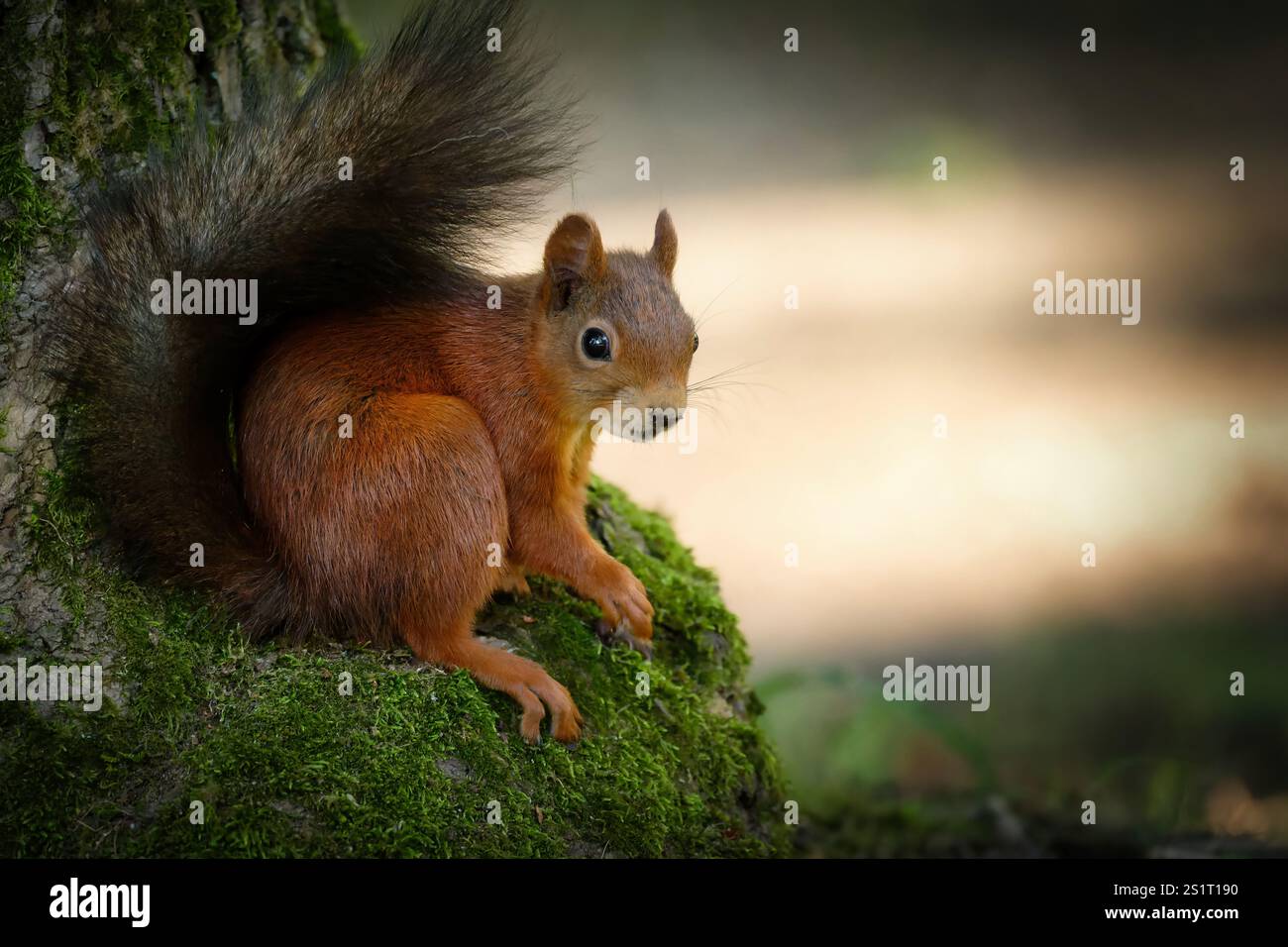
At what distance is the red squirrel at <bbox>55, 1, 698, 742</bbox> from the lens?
1531mm

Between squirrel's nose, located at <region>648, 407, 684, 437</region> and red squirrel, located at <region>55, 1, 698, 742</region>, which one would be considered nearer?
red squirrel, located at <region>55, 1, 698, 742</region>

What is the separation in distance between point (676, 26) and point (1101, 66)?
64.6 inches

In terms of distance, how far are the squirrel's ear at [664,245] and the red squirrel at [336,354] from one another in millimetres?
194

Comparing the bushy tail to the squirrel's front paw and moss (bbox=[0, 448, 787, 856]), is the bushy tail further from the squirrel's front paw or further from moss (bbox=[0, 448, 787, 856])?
the squirrel's front paw

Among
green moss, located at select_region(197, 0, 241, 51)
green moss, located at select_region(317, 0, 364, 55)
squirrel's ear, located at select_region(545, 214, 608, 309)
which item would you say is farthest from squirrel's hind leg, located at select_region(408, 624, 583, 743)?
green moss, located at select_region(317, 0, 364, 55)

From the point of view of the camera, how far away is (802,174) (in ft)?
13.2

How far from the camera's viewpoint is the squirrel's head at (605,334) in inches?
67.7

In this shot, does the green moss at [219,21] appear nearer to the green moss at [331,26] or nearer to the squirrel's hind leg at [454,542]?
the green moss at [331,26]

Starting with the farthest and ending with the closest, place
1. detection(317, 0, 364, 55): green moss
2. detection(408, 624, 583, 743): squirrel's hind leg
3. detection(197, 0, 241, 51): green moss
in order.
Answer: detection(317, 0, 364, 55): green moss, detection(197, 0, 241, 51): green moss, detection(408, 624, 583, 743): squirrel's hind leg

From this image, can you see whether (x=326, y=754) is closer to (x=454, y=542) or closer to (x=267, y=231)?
(x=454, y=542)

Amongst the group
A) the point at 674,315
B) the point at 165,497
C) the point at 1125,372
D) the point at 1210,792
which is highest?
the point at 1125,372
